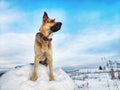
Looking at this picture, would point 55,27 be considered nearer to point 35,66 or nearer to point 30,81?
point 35,66

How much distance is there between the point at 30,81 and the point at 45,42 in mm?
871

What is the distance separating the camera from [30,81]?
5.93 metres

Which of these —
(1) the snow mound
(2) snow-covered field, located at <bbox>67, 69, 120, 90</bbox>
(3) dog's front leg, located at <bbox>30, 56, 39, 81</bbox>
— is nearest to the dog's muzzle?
(3) dog's front leg, located at <bbox>30, 56, 39, 81</bbox>

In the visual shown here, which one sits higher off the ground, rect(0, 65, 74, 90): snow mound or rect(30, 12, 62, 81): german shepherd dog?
rect(30, 12, 62, 81): german shepherd dog

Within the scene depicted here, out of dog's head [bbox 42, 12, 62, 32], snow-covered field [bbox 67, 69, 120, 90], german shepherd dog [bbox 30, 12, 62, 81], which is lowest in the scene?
snow-covered field [bbox 67, 69, 120, 90]

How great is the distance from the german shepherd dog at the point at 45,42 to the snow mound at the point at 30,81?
137mm

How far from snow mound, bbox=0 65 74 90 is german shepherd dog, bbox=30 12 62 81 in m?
0.14

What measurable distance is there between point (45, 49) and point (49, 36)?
0.99ft

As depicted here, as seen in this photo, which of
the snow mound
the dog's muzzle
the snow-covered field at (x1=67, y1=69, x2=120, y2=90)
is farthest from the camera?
the snow-covered field at (x1=67, y1=69, x2=120, y2=90)

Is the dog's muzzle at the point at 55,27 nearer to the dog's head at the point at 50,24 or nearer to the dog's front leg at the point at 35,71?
the dog's head at the point at 50,24

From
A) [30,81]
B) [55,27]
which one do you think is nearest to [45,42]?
[55,27]


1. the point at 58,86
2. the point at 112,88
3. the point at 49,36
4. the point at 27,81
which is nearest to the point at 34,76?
the point at 27,81

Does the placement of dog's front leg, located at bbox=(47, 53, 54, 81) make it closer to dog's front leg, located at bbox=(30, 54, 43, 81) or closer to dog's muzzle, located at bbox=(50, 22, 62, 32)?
dog's front leg, located at bbox=(30, 54, 43, 81)

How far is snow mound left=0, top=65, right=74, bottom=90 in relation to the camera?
5844 mm
